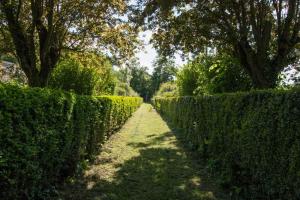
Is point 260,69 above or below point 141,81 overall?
below

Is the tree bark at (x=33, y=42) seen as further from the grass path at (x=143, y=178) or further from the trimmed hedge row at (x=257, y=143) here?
the trimmed hedge row at (x=257, y=143)

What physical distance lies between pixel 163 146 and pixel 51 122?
8.10m

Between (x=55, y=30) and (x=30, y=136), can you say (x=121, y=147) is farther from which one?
(x=30, y=136)

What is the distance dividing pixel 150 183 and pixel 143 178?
502 mm

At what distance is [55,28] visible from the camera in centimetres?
1383

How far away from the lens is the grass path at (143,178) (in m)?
6.83

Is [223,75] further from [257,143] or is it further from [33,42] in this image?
[257,143]

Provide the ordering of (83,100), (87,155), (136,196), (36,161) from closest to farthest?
(36,161)
(136,196)
(83,100)
(87,155)

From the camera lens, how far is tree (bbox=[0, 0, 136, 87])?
12625 mm

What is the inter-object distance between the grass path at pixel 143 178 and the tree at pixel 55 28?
432 centimetres

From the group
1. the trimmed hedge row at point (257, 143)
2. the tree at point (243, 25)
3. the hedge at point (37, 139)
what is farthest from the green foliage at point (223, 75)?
the hedge at point (37, 139)

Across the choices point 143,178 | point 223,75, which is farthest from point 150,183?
point 223,75

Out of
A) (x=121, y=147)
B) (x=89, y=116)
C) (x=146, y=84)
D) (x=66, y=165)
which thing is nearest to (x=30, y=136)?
(x=66, y=165)

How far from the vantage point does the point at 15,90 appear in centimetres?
458
